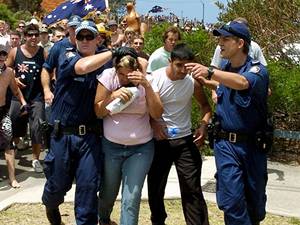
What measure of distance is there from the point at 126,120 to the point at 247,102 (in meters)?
0.99

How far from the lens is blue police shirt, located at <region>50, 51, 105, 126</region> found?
14.8ft

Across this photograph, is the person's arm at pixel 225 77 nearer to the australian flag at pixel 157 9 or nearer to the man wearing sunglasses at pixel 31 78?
the man wearing sunglasses at pixel 31 78

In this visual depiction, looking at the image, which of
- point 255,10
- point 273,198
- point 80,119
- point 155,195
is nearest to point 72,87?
point 80,119

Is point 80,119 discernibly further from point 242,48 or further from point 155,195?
point 242,48

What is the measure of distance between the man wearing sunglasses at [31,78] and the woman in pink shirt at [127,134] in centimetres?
310

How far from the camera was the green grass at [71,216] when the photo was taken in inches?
217

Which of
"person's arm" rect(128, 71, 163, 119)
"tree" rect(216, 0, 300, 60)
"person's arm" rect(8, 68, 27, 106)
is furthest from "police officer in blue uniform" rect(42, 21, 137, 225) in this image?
"tree" rect(216, 0, 300, 60)

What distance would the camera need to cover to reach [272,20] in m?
9.41

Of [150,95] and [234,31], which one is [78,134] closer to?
[150,95]

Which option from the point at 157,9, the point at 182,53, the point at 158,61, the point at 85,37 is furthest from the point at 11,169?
Answer: the point at 157,9

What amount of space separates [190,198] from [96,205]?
83cm

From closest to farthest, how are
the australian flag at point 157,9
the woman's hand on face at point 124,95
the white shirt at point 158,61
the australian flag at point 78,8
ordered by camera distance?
the woman's hand on face at point 124,95 → the white shirt at point 158,61 → the australian flag at point 78,8 → the australian flag at point 157,9

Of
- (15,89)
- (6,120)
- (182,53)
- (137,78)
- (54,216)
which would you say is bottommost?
(54,216)

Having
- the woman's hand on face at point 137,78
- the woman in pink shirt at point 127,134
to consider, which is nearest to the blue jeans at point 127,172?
the woman in pink shirt at point 127,134
